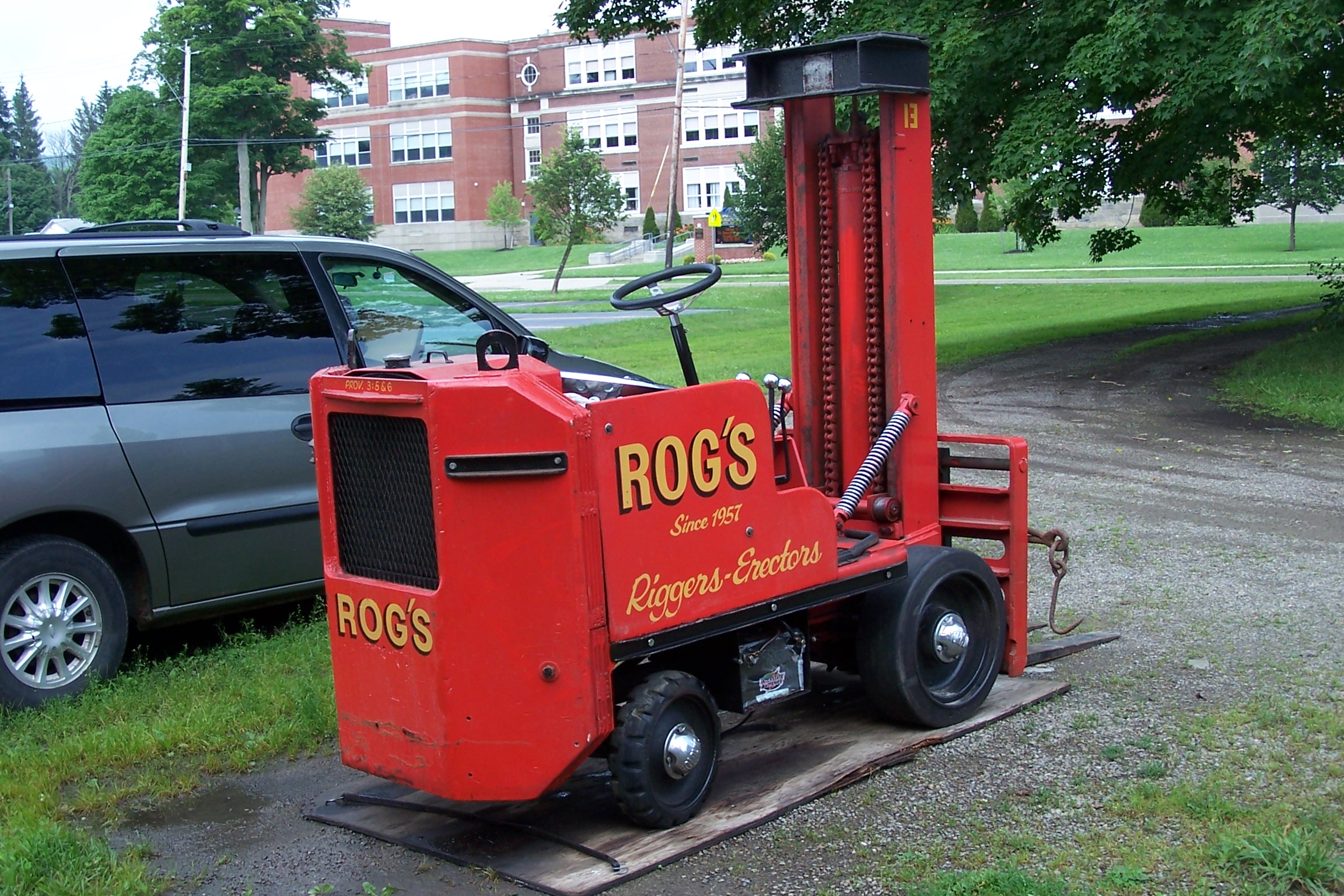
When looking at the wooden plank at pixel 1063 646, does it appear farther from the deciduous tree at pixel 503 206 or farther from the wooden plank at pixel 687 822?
the deciduous tree at pixel 503 206

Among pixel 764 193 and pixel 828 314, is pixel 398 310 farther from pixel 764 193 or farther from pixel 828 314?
pixel 764 193

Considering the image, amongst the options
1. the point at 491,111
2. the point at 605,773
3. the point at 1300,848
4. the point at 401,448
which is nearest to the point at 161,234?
the point at 401,448

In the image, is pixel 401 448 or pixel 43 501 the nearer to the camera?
pixel 401 448

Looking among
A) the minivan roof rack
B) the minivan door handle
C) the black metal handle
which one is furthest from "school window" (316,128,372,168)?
the black metal handle

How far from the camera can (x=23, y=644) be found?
5.71 metres

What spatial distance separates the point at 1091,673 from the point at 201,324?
458 cm

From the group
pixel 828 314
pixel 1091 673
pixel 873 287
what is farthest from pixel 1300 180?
pixel 873 287

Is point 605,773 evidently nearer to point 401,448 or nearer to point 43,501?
point 401,448

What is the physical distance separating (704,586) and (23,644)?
3209 millimetres

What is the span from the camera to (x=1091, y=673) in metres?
6.03

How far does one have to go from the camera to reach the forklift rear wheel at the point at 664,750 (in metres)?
4.31

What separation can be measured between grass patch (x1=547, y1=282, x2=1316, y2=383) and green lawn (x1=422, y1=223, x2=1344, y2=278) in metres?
6.53

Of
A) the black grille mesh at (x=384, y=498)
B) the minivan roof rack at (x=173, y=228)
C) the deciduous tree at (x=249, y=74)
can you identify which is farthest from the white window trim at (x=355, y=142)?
the black grille mesh at (x=384, y=498)

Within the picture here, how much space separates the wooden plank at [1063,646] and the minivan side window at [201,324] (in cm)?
381
